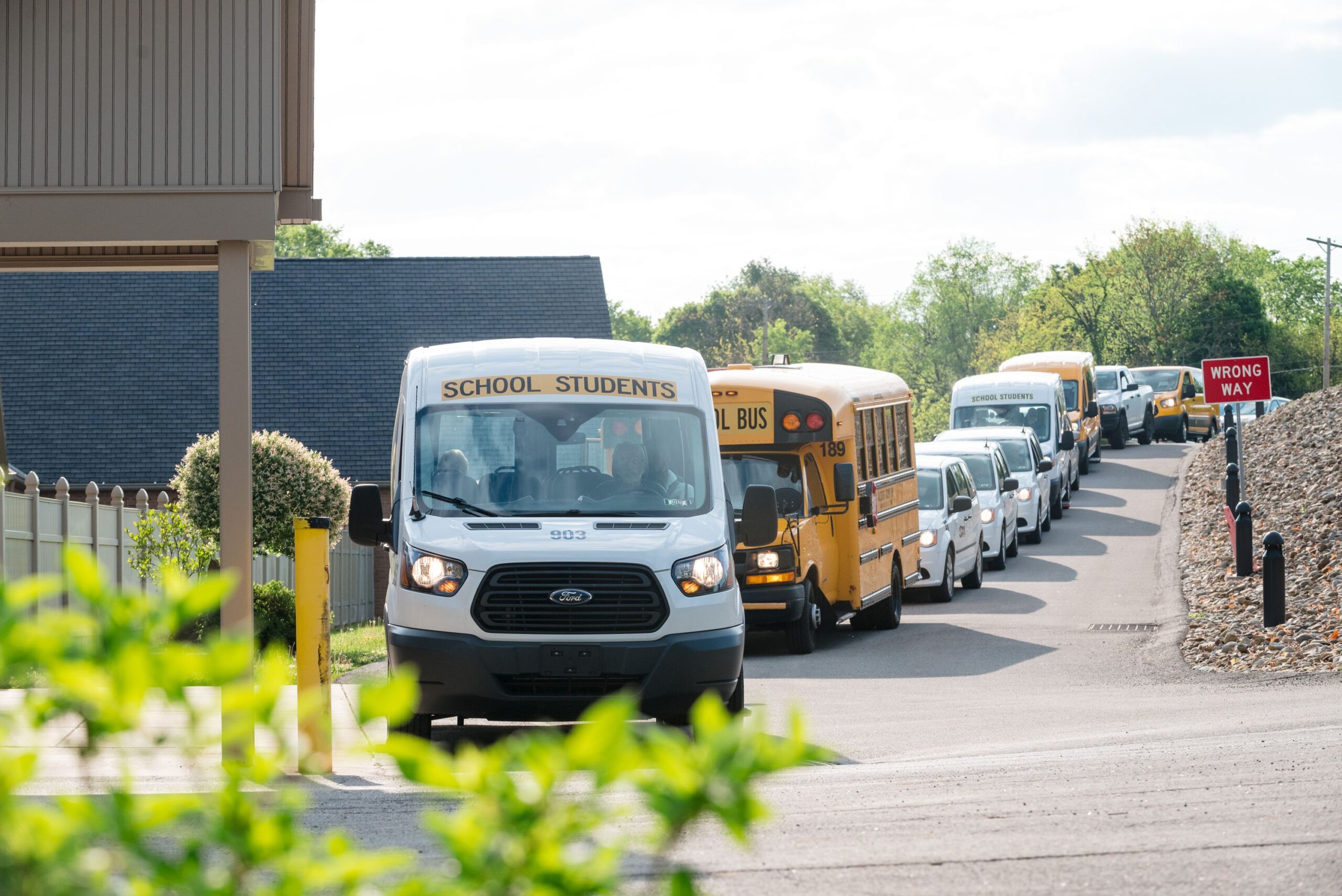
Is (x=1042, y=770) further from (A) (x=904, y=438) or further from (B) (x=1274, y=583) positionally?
(A) (x=904, y=438)

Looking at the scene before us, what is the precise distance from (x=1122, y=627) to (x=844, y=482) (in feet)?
12.3

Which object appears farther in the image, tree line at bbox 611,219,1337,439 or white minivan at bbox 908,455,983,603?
tree line at bbox 611,219,1337,439

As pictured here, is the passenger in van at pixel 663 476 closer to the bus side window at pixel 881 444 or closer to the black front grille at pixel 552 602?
the black front grille at pixel 552 602

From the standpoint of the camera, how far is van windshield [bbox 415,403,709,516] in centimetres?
1016

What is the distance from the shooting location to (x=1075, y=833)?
263 inches

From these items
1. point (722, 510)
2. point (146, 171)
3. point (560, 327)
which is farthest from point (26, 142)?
point (560, 327)

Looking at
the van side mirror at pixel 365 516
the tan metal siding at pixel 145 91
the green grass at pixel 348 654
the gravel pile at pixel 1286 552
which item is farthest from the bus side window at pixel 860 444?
the tan metal siding at pixel 145 91

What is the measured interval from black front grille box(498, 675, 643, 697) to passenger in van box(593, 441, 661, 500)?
1288 mm

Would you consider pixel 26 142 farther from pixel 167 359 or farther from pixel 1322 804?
pixel 167 359

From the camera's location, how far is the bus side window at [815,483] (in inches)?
650

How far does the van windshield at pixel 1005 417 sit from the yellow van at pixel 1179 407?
15685mm

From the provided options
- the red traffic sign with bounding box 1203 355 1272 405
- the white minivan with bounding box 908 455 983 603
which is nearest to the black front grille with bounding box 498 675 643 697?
the white minivan with bounding box 908 455 983 603

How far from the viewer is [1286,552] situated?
17.6m

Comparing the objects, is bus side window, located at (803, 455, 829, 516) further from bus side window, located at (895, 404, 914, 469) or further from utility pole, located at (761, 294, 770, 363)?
utility pole, located at (761, 294, 770, 363)
